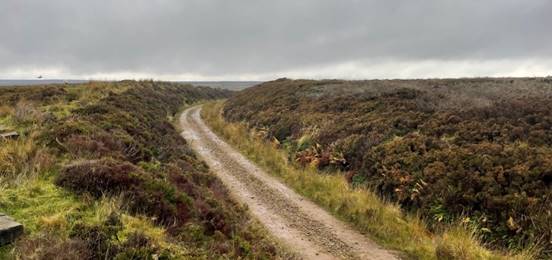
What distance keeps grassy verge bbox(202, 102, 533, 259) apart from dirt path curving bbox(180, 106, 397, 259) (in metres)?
0.38

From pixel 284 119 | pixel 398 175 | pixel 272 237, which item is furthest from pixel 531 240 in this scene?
pixel 284 119

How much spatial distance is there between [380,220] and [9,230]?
7.76 meters

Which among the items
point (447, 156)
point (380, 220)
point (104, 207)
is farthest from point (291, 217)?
point (104, 207)

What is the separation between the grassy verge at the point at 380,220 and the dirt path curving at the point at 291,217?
0.38m

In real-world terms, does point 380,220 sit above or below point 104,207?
below

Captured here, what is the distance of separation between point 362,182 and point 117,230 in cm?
863

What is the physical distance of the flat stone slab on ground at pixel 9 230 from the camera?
181 inches

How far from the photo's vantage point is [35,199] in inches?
241

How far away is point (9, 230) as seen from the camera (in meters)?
4.69

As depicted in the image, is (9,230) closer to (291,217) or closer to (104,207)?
(104,207)

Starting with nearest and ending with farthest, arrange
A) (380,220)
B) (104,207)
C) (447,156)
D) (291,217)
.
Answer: (104,207)
(380,220)
(291,217)
(447,156)

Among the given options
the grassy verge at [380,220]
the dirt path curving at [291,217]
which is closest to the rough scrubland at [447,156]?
the grassy verge at [380,220]

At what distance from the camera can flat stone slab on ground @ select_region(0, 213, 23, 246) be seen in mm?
4602

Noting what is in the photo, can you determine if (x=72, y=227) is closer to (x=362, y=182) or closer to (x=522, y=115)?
(x=362, y=182)
